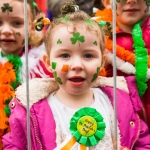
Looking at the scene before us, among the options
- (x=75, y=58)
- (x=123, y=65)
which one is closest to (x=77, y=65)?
(x=75, y=58)

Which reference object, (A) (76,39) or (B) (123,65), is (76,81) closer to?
(A) (76,39)

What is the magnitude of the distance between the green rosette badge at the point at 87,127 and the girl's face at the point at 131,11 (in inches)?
18.2

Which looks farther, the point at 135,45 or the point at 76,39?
the point at 135,45

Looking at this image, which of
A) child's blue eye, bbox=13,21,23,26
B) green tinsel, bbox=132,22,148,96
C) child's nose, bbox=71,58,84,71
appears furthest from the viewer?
child's blue eye, bbox=13,21,23,26

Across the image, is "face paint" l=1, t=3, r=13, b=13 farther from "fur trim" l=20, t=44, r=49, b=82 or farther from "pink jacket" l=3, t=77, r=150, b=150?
"pink jacket" l=3, t=77, r=150, b=150

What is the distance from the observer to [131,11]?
1.39m

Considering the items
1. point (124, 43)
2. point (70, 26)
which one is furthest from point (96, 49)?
point (124, 43)

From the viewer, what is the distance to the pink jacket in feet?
3.60

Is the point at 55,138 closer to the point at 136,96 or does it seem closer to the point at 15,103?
the point at 15,103

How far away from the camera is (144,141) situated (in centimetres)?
118

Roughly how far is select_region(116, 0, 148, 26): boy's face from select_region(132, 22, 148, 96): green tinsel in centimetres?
3

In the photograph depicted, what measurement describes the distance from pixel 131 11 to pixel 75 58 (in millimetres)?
422

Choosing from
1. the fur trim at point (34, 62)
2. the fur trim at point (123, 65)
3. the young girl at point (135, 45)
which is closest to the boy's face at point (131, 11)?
the young girl at point (135, 45)

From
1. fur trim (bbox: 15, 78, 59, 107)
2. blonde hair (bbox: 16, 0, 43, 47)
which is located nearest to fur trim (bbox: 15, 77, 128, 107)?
fur trim (bbox: 15, 78, 59, 107)
